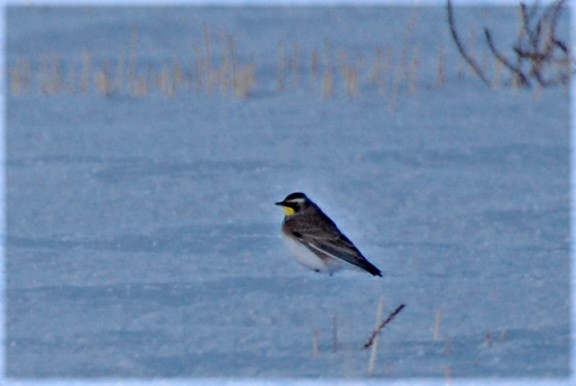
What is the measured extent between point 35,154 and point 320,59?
18.3ft

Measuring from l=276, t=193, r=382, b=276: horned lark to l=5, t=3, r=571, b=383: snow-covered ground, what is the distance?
8 centimetres

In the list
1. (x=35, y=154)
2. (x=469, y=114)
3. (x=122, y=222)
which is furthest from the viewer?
(x=469, y=114)

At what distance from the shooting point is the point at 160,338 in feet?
16.6

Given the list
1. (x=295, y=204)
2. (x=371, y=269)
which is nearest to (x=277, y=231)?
(x=295, y=204)

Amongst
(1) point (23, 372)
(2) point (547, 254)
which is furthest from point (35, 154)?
(1) point (23, 372)

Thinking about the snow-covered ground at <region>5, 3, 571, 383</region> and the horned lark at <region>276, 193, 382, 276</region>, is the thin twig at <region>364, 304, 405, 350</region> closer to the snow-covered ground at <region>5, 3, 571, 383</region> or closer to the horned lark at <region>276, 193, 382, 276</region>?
the snow-covered ground at <region>5, 3, 571, 383</region>

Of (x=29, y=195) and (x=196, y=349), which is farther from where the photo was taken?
(x=29, y=195)

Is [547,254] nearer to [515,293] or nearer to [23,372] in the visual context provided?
[515,293]

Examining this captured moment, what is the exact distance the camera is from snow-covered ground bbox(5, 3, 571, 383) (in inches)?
192

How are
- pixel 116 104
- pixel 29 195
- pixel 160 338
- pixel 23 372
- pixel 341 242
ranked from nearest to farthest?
pixel 23 372 → pixel 160 338 → pixel 341 242 → pixel 29 195 → pixel 116 104

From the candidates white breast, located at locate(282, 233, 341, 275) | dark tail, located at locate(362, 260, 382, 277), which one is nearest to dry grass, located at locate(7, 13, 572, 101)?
white breast, located at locate(282, 233, 341, 275)

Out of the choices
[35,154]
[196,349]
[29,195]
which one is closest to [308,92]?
[35,154]

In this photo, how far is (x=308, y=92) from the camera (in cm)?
1187

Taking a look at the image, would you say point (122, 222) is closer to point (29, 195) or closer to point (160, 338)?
→ point (29, 195)
